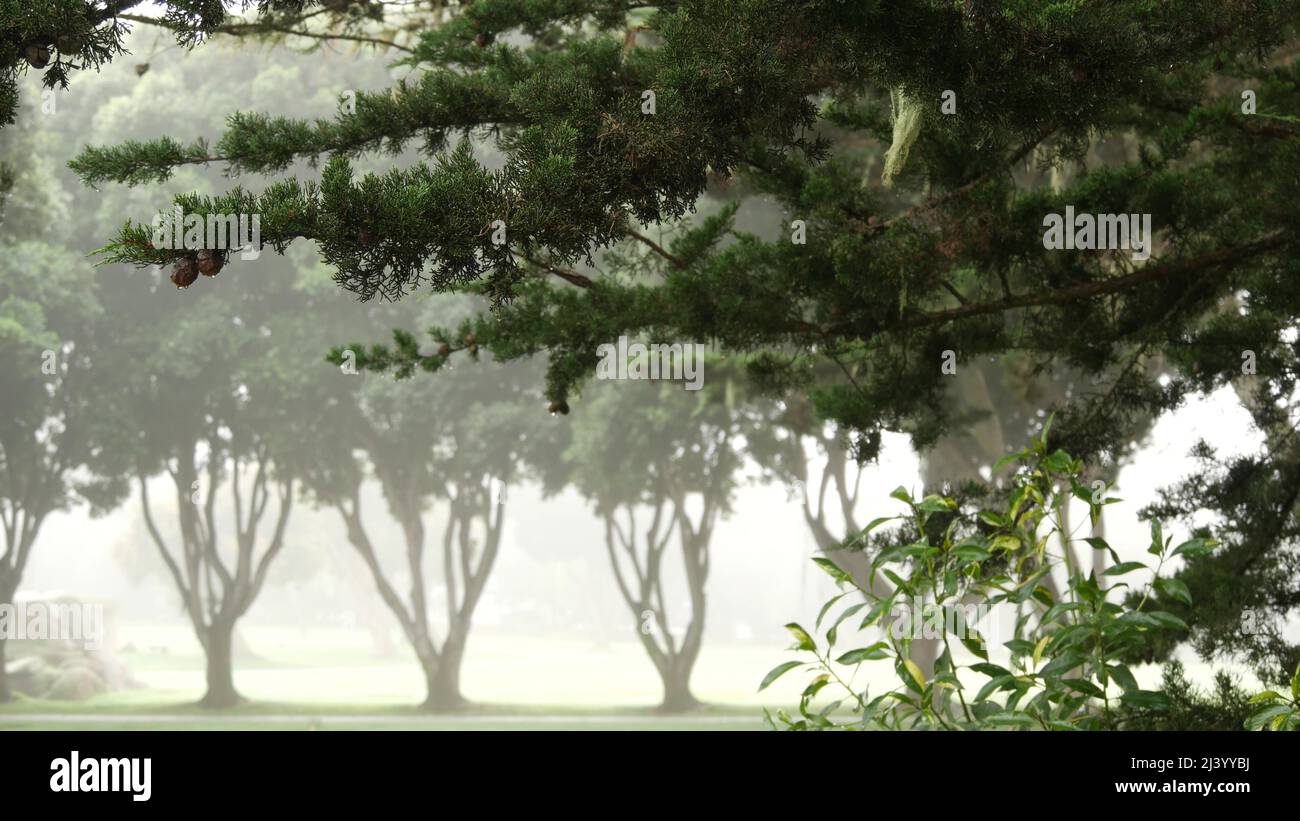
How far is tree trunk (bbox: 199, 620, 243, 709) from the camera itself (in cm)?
2291

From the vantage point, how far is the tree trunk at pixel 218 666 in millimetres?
22906

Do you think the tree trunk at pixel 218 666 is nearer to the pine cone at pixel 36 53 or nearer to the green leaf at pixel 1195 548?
the pine cone at pixel 36 53

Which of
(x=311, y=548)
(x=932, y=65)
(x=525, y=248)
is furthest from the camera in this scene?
(x=311, y=548)

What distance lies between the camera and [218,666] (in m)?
23.0

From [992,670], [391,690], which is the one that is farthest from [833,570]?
[391,690]

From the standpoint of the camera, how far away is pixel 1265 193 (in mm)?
5707

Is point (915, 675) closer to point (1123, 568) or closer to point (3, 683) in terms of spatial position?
point (1123, 568)

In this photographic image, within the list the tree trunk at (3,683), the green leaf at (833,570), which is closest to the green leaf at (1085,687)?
the green leaf at (833,570)

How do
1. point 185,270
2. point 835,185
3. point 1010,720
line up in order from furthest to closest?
point 835,185 → point 185,270 → point 1010,720

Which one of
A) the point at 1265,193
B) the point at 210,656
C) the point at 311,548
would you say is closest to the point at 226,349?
the point at 210,656

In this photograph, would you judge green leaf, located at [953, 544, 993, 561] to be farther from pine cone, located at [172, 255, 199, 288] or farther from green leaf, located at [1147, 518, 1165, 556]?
pine cone, located at [172, 255, 199, 288]

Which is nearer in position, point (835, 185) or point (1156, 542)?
point (1156, 542)

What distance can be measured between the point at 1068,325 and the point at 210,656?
799 inches
